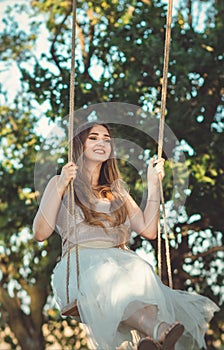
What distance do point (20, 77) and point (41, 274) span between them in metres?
1.66

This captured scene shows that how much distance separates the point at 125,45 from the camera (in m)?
5.68

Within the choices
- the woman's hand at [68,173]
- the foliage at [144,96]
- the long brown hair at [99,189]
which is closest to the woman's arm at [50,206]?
the woman's hand at [68,173]

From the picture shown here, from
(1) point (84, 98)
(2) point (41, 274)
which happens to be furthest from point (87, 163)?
(2) point (41, 274)

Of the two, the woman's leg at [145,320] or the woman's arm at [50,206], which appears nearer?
the woman's leg at [145,320]

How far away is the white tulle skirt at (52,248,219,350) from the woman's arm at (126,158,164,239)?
0.26 metres

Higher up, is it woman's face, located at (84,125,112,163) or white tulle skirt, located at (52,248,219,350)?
woman's face, located at (84,125,112,163)

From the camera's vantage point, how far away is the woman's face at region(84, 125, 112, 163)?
3.42 metres

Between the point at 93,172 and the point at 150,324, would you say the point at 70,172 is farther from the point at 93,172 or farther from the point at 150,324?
the point at 150,324

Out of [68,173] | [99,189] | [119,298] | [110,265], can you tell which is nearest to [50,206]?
[68,173]

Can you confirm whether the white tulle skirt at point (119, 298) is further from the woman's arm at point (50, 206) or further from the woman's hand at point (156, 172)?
the woman's hand at point (156, 172)

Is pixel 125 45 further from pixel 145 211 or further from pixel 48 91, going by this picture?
pixel 145 211

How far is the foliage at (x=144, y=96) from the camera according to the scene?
224 inches

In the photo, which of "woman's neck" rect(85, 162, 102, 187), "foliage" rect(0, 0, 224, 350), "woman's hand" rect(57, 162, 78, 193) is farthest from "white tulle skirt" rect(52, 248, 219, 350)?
"foliage" rect(0, 0, 224, 350)

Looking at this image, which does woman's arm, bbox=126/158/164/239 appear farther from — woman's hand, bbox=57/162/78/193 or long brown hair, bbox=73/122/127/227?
woman's hand, bbox=57/162/78/193
